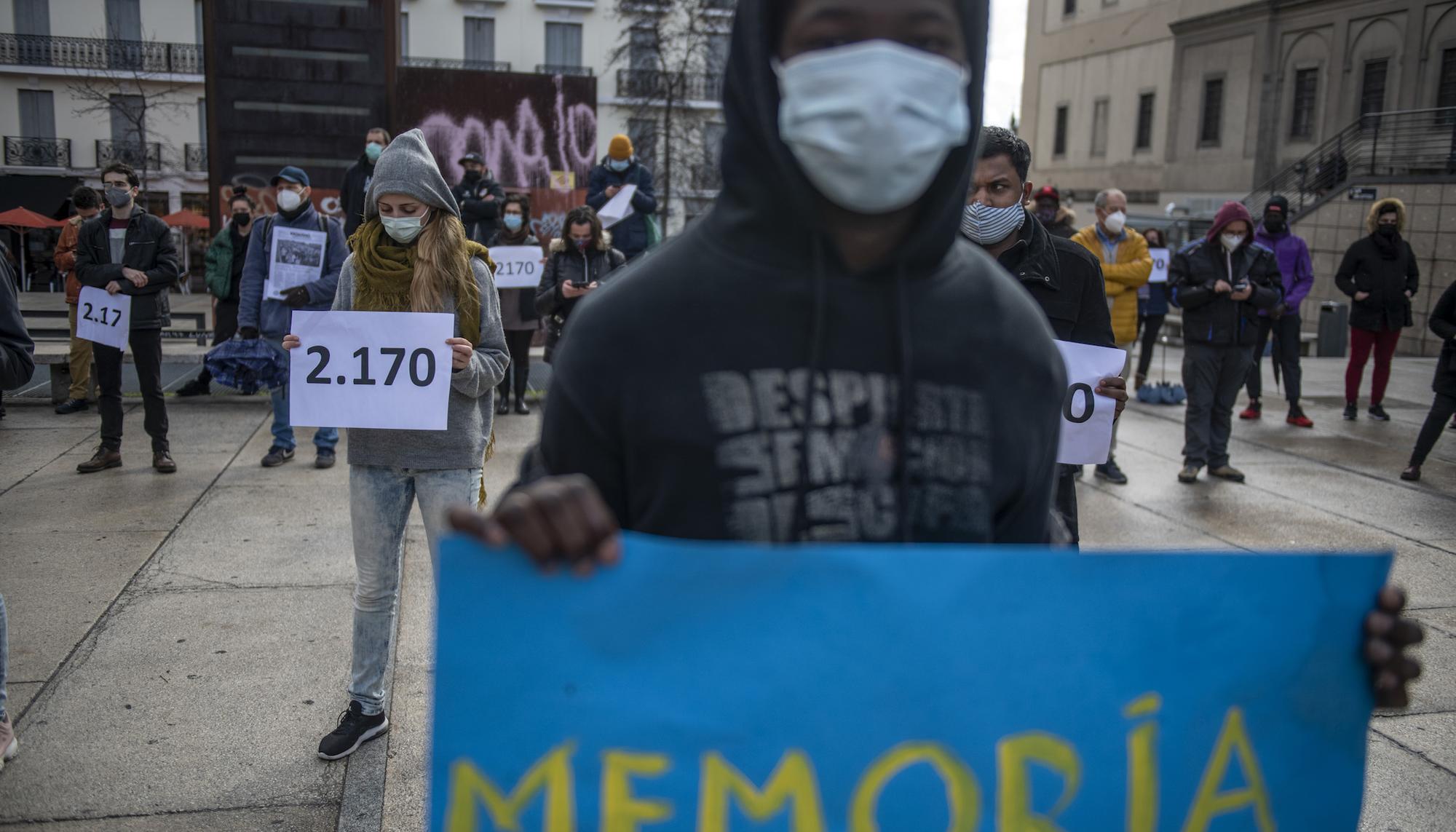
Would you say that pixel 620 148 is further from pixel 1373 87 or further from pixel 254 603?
pixel 1373 87

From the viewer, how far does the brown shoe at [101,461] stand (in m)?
7.85

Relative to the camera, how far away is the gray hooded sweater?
3900 millimetres

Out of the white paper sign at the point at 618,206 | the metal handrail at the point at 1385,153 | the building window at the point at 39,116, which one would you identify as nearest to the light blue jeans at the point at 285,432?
the white paper sign at the point at 618,206

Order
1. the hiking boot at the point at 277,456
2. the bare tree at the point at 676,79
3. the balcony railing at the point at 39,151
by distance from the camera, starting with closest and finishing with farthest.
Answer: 1. the hiking boot at the point at 277,456
2. the bare tree at the point at 676,79
3. the balcony railing at the point at 39,151

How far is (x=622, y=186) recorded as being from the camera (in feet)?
36.3

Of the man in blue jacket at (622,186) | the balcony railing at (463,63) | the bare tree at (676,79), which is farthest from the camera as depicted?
the balcony railing at (463,63)

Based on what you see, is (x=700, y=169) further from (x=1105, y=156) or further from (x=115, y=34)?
(x=115, y=34)

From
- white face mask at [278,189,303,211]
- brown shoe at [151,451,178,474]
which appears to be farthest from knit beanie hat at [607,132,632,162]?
brown shoe at [151,451,178,474]

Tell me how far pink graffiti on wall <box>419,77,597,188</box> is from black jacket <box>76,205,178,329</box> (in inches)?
269

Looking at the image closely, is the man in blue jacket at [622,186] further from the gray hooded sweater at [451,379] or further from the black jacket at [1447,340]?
the gray hooded sweater at [451,379]

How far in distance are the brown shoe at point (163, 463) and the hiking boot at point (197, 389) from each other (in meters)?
3.25

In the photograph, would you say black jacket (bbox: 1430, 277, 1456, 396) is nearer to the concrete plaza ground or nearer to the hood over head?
the concrete plaza ground

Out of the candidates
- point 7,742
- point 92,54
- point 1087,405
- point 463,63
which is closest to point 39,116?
point 92,54

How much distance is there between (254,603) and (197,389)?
647cm
